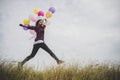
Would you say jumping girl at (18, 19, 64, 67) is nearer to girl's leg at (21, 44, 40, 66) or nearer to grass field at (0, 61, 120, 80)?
girl's leg at (21, 44, 40, 66)

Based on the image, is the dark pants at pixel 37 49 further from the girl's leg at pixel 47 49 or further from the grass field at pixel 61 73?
the grass field at pixel 61 73

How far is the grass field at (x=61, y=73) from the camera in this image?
661cm

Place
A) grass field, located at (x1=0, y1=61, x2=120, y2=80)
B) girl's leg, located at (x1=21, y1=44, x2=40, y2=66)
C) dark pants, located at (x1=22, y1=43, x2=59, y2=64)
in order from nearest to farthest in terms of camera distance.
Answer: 1. grass field, located at (x1=0, y1=61, x2=120, y2=80)
2. girl's leg, located at (x1=21, y1=44, x2=40, y2=66)
3. dark pants, located at (x1=22, y1=43, x2=59, y2=64)

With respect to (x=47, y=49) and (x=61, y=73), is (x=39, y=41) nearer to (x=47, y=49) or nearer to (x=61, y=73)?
(x=47, y=49)

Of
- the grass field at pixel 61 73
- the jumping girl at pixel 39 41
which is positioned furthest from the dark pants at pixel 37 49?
the grass field at pixel 61 73

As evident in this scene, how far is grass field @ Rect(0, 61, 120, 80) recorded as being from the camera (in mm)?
6613

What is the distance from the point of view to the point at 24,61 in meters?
7.70

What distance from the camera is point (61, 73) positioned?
265 inches

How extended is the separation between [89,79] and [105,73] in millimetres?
546

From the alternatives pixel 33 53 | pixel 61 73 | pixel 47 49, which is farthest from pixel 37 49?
pixel 61 73

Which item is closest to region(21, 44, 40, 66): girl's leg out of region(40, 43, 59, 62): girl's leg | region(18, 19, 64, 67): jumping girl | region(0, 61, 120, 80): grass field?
region(18, 19, 64, 67): jumping girl

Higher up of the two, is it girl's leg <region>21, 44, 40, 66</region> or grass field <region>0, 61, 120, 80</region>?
girl's leg <region>21, 44, 40, 66</region>

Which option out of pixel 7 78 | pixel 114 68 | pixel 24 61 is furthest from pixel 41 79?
pixel 114 68

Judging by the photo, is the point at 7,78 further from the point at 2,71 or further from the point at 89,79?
the point at 89,79
